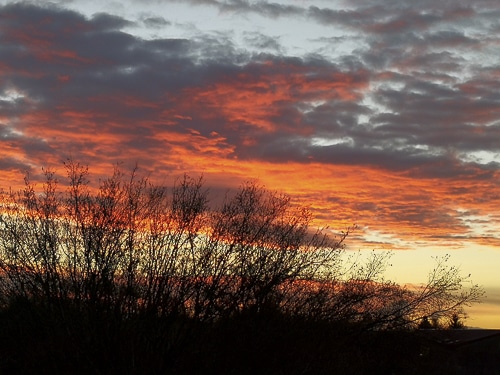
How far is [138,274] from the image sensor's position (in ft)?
59.9

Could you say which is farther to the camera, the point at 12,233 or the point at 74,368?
the point at 12,233

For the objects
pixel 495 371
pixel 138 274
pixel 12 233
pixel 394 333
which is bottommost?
pixel 495 371

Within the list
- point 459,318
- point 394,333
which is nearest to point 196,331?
point 394,333

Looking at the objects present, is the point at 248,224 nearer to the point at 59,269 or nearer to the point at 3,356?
the point at 59,269

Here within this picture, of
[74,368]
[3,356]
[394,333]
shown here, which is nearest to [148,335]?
[74,368]

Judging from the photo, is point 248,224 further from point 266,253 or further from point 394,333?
point 394,333

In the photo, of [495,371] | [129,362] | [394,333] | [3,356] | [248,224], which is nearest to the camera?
[129,362]

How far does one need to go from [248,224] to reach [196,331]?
150 inches

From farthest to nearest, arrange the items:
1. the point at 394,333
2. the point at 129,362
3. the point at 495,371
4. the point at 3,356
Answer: the point at 495,371, the point at 394,333, the point at 3,356, the point at 129,362

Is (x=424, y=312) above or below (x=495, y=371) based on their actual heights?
above

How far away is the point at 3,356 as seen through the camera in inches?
747

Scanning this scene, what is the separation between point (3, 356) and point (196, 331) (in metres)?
5.54

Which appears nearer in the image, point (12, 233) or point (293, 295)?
point (12, 233)

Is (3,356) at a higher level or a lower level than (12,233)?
lower
